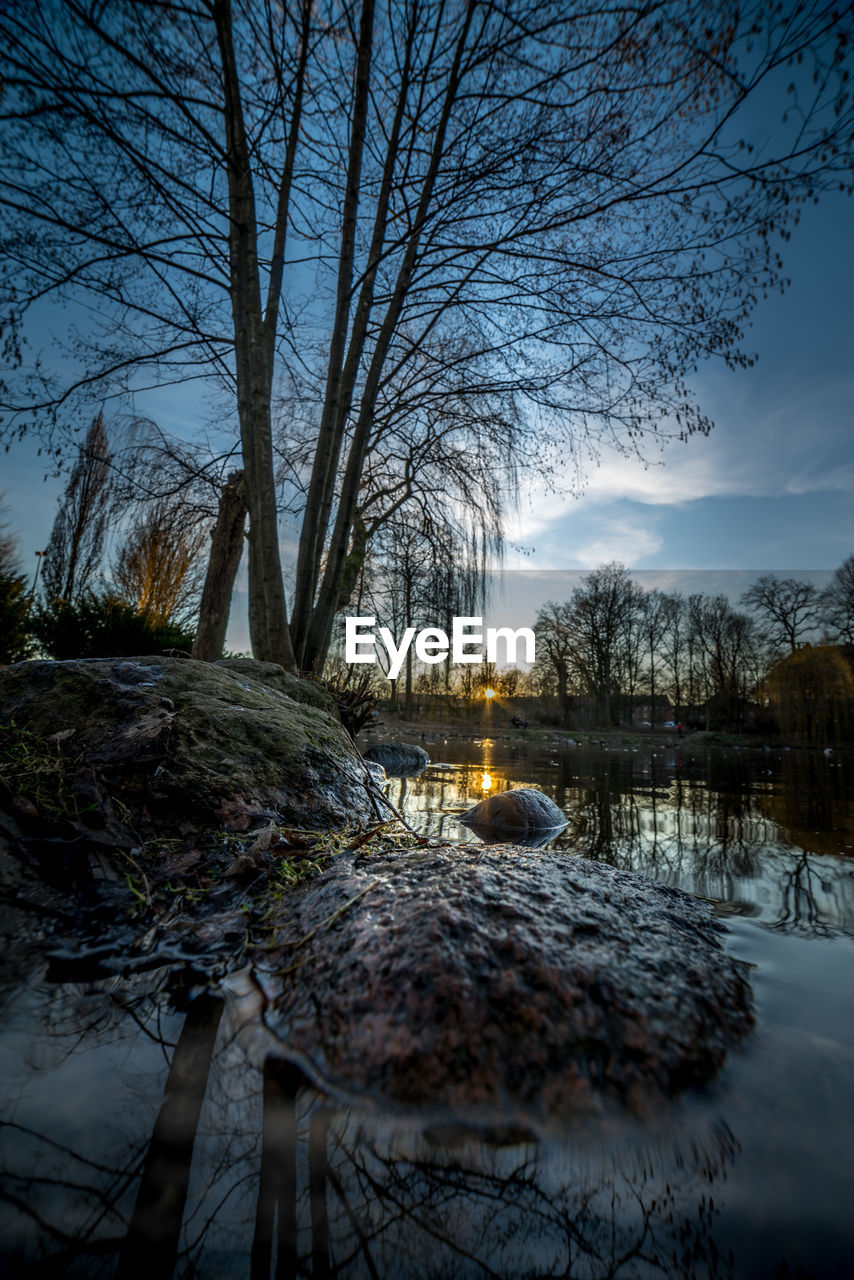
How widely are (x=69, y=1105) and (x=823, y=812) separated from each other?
603 cm

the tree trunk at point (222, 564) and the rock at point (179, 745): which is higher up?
the tree trunk at point (222, 564)

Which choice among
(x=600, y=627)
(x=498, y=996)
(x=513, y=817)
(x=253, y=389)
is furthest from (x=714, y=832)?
(x=600, y=627)

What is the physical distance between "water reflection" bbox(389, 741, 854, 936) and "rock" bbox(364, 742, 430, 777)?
2.71ft

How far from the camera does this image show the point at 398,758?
8594mm

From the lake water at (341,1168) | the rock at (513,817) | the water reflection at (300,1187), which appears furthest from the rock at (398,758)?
the water reflection at (300,1187)

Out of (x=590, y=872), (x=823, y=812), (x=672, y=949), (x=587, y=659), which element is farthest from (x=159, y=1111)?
(x=587, y=659)

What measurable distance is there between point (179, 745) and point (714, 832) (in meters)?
3.72

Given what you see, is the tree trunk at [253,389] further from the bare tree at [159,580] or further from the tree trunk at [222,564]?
the bare tree at [159,580]

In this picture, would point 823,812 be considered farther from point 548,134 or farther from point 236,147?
point 236,147

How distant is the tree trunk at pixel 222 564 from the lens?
8.54 meters

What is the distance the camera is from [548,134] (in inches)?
175

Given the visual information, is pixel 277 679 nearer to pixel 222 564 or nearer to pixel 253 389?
pixel 253 389

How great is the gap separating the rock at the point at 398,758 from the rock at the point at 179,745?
4.95 m

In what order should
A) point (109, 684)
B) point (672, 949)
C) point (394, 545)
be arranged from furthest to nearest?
1. point (394, 545)
2. point (109, 684)
3. point (672, 949)
